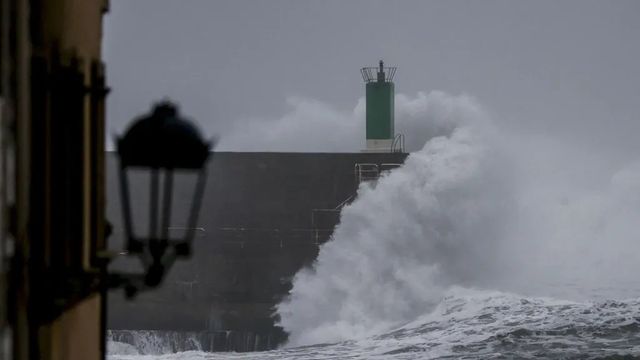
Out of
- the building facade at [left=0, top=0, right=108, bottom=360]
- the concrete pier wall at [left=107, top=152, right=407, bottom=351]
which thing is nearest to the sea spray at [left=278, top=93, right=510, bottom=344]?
the concrete pier wall at [left=107, top=152, right=407, bottom=351]

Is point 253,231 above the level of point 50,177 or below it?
below

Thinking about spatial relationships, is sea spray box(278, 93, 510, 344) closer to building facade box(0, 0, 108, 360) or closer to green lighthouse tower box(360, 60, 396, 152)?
green lighthouse tower box(360, 60, 396, 152)

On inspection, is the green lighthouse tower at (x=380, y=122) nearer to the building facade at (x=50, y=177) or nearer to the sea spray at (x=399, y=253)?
the sea spray at (x=399, y=253)

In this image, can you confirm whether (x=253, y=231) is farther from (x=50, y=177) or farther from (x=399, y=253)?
(x=50, y=177)

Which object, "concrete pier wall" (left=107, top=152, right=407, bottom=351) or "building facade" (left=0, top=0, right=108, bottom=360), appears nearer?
"building facade" (left=0, top=0, right=108, bottom=360)

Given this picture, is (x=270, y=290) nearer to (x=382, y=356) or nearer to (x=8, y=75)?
(x=382, y=356)

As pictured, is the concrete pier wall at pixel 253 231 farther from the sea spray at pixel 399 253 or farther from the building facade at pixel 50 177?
the building facade at pixel 50 177

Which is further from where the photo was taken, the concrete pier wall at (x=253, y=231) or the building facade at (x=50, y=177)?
the concrete pier wall at (x=253, y=231)

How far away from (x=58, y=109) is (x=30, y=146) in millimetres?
293

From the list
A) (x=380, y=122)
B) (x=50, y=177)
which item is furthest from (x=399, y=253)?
(x=50, y=177)

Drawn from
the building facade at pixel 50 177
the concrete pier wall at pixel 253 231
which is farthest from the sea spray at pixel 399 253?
the building facade at pixel 50 177

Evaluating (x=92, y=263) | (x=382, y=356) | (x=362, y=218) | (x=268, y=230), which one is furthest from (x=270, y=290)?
(x=92, y=263)

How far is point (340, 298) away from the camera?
29.9m

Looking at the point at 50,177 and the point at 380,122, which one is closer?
the point at 50,177
